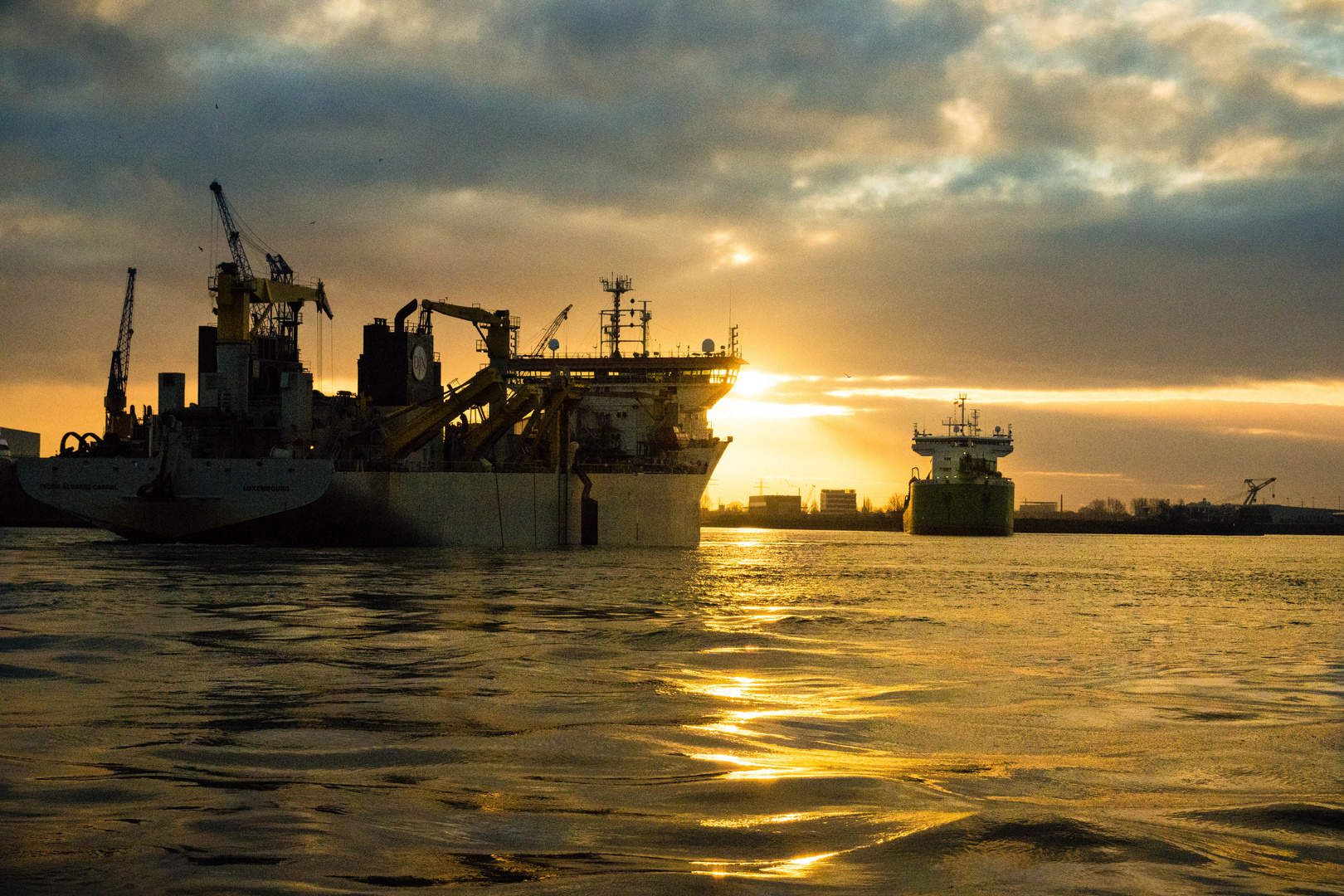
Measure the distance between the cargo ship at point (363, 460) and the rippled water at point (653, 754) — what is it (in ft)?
105

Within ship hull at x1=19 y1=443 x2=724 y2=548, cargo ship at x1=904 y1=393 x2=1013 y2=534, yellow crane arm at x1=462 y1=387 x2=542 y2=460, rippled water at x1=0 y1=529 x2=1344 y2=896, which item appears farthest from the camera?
cargo ship at x1=904 y1=393 x2=1013 y2=534

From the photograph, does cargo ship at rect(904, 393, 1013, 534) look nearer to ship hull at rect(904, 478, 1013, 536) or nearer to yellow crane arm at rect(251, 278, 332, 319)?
ship hull at rect(904, 478, 1013, 536)

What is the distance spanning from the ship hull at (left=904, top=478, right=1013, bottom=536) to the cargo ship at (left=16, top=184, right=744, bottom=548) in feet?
172

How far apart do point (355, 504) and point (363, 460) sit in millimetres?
2876

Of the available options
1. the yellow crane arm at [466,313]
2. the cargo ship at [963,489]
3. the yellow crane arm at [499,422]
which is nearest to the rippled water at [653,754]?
the yellow crane arm at [499,422]

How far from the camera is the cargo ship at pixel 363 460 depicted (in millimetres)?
53750

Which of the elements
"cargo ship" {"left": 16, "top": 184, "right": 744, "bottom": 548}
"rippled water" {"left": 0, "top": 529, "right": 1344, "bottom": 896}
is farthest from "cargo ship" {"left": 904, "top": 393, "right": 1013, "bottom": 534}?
"rippled water" {"left": 0, "top": 529, "right": 1344, "bottom": 896}

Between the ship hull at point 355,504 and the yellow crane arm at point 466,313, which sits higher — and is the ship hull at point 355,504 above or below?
below

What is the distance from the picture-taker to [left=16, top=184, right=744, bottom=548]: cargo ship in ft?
176

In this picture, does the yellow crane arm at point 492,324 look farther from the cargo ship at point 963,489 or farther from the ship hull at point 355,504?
the cargo ship at point 963,489

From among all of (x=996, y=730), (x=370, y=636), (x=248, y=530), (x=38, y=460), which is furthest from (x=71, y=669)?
(x=38, y=460)

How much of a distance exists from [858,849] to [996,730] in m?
4.80

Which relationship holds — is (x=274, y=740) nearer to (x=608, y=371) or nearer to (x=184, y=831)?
(x=184, y=831)

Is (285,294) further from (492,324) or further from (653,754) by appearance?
(653,754)
